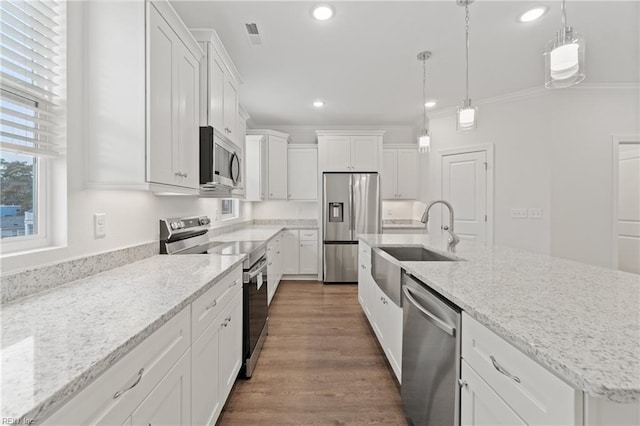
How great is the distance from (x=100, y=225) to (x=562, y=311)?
204 centimetres

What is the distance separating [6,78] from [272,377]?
6.99 feet

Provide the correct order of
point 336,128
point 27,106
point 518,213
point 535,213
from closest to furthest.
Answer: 1. point 27,106
2. point 535,213
3. point 518,213
4. point 336,128

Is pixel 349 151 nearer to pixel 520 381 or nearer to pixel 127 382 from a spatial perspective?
pixel 520 381

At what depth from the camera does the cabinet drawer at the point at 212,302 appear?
3.84 ft

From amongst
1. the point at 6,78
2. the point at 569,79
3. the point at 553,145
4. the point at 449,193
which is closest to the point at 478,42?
the point at 569,79

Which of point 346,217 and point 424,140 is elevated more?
point 424,140

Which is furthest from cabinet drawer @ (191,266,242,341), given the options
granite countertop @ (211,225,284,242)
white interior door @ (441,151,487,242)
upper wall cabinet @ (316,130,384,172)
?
white interior door @ (441,151,487,242)

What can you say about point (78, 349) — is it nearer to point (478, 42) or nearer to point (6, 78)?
point (6, 78)

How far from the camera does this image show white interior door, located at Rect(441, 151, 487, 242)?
4.03 metres

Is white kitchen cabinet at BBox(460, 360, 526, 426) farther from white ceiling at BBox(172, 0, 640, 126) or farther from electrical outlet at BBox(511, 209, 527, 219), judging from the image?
electrical outlet at BBox(511, 209, 527, 219)

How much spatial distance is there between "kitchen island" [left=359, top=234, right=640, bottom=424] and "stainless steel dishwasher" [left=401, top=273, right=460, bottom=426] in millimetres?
90

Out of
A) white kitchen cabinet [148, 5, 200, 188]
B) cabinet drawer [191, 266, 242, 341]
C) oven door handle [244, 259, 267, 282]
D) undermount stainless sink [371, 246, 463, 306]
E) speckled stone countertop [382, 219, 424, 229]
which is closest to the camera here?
cabinet drawer [191, 266, 242, 341]

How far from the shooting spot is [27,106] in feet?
3.66

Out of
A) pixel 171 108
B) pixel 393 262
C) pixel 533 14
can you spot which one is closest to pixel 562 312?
pixel 393 262
